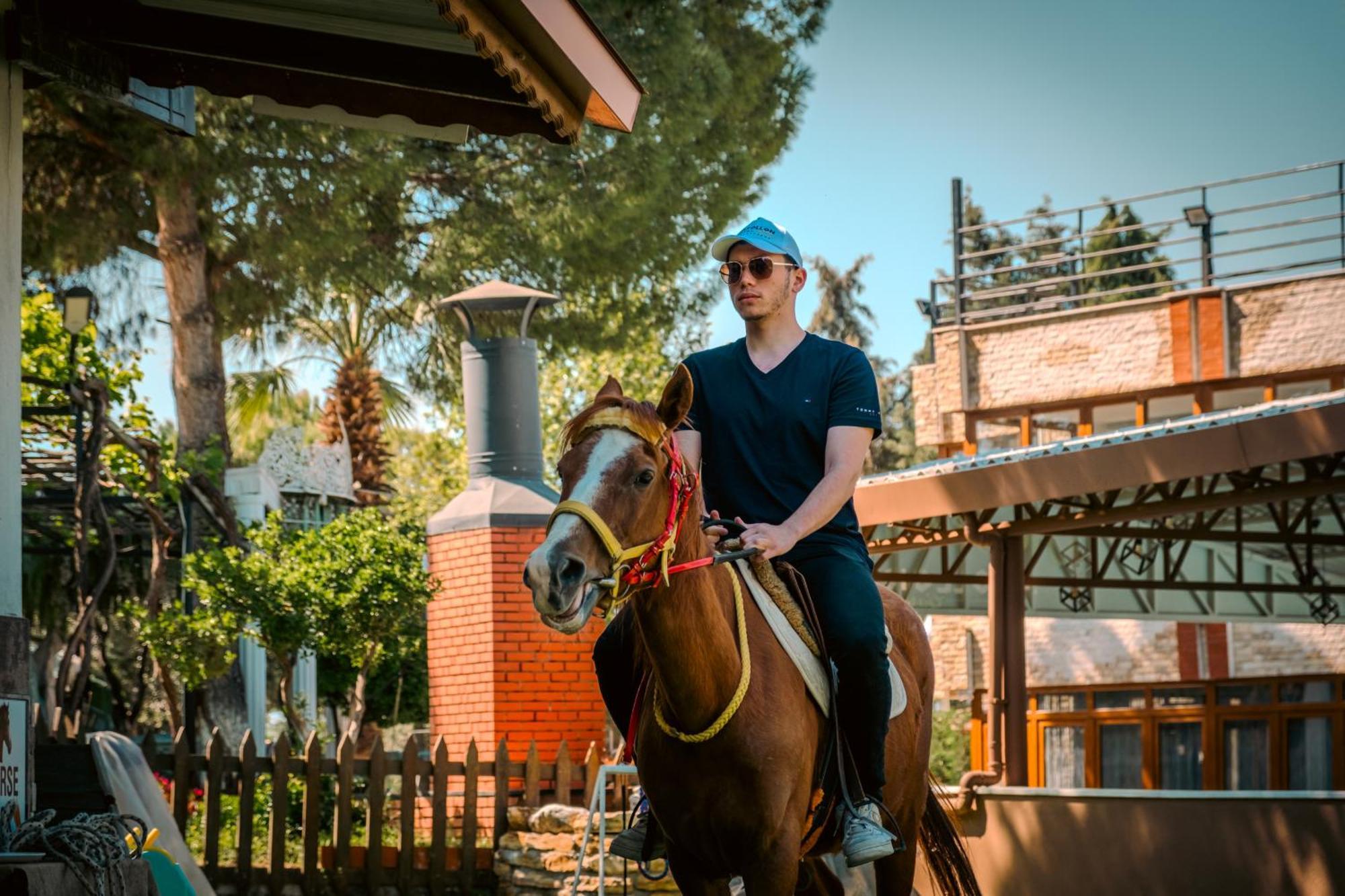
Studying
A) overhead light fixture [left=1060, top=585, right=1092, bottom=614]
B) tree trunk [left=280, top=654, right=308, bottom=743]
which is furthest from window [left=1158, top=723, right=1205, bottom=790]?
tree trunk [left=280, top=654, right=308, bottom=743]

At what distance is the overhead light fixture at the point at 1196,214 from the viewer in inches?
947

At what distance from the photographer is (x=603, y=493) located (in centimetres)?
386

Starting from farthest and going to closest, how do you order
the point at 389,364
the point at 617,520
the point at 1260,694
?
the point at 389,364 → the point at 1260,694 → the point at 617,520

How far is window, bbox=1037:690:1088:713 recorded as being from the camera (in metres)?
23.1

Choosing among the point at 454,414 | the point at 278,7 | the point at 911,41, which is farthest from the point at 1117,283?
the point at 278,7

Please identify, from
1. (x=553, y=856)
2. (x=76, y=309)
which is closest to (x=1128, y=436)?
(x=553, y=856)

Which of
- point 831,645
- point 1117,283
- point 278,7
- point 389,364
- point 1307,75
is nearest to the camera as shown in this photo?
point 831,645

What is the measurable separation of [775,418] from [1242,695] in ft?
57.4

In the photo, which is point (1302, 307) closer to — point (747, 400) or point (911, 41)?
point (747, 400)

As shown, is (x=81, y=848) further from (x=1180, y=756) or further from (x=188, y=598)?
(x=1180, y=756)

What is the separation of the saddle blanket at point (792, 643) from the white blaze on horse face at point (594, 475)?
82 centimetres

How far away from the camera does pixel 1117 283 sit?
51031 mm

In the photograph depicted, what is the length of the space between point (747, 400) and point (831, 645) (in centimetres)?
81

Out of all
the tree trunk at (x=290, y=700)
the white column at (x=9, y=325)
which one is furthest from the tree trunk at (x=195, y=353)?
the white column at (x=9, y=325)
